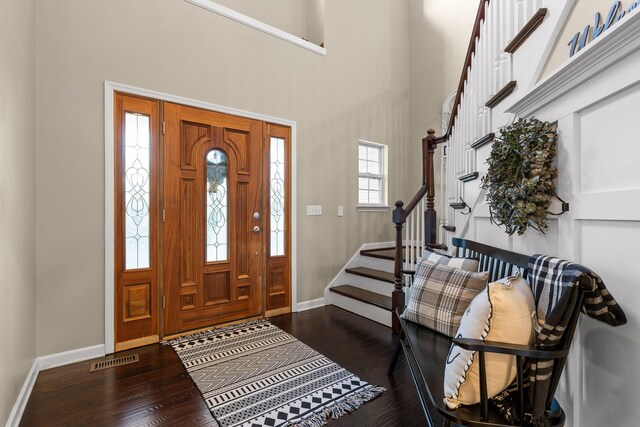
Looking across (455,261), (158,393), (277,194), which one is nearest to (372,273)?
(277,194)

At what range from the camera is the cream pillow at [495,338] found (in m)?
1.08

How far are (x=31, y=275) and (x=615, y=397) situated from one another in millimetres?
3143

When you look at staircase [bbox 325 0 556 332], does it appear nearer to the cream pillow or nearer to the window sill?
the window sill

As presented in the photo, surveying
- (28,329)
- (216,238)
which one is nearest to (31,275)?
(28,329)

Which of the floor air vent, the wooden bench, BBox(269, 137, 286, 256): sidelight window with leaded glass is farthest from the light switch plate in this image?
the floor air vent

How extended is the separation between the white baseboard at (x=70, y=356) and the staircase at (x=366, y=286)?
7.41 ft

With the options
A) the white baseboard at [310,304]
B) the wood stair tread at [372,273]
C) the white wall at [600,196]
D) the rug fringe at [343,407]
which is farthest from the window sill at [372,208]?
the white wall at [600,196]

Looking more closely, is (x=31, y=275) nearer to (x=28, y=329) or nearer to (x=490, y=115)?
(x=28, y=329)

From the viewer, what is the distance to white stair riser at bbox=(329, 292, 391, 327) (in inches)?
117

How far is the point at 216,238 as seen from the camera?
297 cm

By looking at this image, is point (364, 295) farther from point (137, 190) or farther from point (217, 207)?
point (137, 190)

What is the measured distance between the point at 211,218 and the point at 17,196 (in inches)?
54.9

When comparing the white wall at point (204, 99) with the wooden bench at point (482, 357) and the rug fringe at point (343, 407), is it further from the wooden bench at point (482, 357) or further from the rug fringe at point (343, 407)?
the wooden bench at point (482, 357)

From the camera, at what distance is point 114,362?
230 cm
